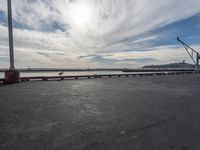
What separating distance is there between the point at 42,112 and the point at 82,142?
2.67m

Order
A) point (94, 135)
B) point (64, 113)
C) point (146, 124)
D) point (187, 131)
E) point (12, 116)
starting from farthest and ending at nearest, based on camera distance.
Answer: point (64, 113)
point (12, 116)
point (146, 124)
point (187, 131)
point (94, 135)

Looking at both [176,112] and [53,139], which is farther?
[176,112]

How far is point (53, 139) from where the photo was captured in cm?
358

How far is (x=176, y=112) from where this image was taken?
588cm

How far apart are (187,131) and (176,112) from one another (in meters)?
1.83

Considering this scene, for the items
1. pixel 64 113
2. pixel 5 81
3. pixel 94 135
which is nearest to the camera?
pixel 94 135

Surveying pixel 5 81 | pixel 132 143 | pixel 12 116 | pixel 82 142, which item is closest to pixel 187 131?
pixel 132 143

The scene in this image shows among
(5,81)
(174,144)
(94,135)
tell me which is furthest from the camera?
(5,81)

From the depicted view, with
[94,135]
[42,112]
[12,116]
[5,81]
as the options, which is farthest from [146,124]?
[5,81]

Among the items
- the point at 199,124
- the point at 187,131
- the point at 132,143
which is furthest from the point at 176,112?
the point at 132,143

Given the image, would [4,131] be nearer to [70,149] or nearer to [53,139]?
[53,139]

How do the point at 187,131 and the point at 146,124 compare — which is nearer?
the point at 187,131

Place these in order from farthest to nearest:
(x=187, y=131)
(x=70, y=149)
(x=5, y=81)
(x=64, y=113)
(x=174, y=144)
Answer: (x=5, y=81) → (x=64, y=113) → (x=187, y=131) → (x=174, y=144) → (x=70, y=149)

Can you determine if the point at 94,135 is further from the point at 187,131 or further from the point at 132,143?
the point at 187,131
